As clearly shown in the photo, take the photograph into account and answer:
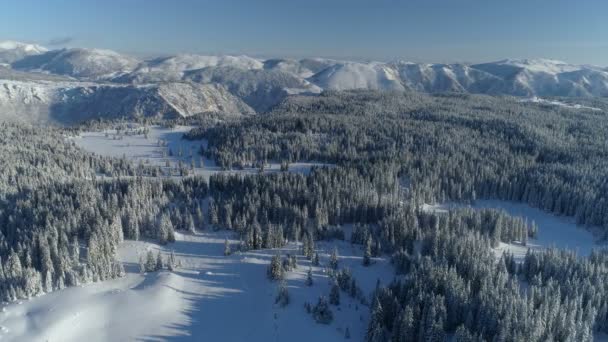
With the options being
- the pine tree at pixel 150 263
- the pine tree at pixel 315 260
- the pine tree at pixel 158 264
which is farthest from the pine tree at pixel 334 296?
the pine tree at pixel 150 263

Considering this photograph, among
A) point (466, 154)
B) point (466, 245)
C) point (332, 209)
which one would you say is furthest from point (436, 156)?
point (466, 245)

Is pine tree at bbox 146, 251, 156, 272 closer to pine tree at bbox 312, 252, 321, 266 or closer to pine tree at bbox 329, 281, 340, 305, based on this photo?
pine tree at bbox 312, 252, 321, 266

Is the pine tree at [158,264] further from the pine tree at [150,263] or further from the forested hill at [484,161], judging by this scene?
the forested hill at [484,161]

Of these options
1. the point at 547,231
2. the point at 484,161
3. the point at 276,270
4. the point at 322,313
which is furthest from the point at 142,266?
the point at 484,161

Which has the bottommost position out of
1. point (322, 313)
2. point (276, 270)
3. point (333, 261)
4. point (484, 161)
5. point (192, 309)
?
point (192, 309)

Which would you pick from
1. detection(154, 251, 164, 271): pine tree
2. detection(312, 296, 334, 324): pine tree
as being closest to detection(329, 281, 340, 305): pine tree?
detection(312, 296, 334, 324): pine tree

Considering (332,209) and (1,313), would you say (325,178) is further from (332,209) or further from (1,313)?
(1,313)

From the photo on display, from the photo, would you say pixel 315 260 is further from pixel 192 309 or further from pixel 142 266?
pixel 142 266
